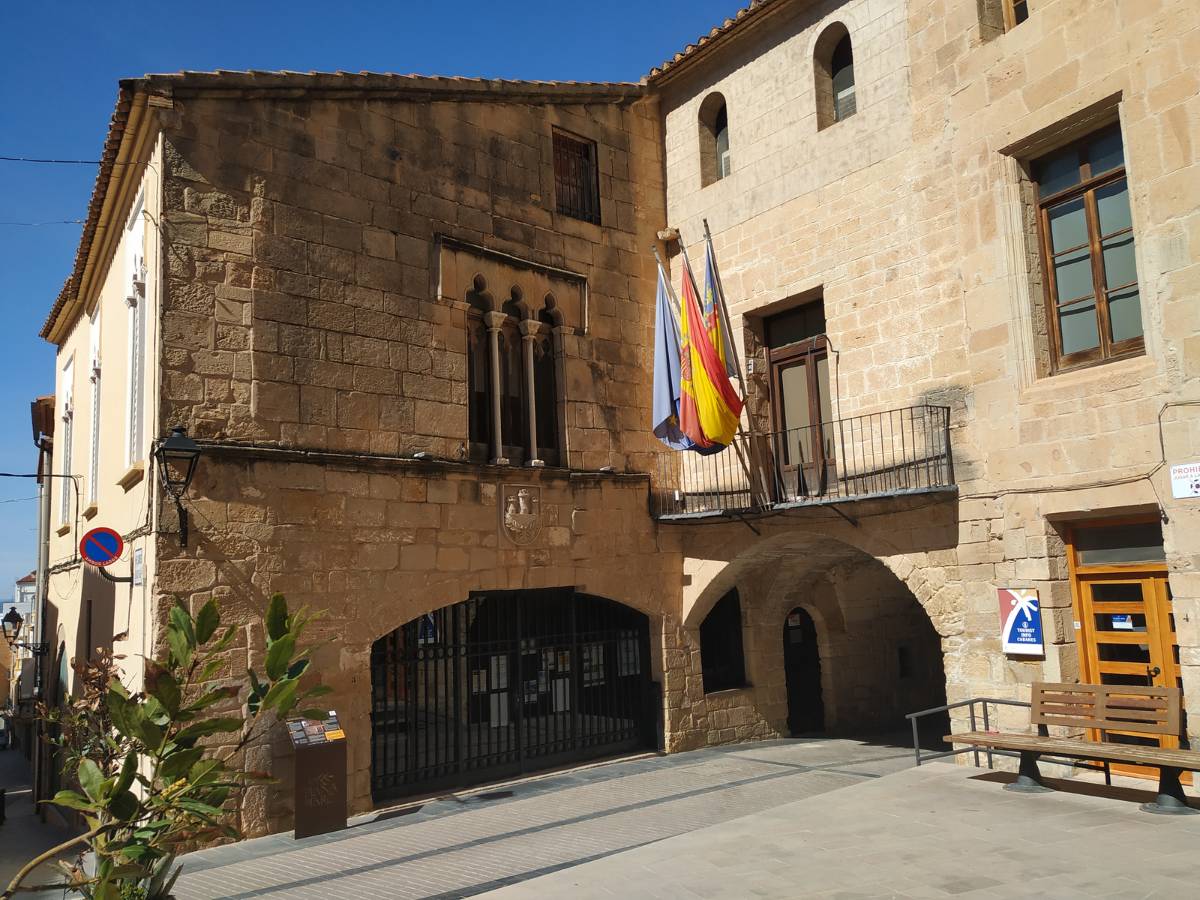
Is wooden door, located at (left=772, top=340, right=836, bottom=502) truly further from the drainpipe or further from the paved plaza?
the drainpipe

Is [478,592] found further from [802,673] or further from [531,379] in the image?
[802,673]

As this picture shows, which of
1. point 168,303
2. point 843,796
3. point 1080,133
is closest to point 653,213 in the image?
point 1080,133

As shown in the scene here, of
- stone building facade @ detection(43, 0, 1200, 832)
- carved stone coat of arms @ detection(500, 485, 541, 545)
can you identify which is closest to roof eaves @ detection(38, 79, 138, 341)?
stone building facade @ detection(43, 0, 1200, 832)

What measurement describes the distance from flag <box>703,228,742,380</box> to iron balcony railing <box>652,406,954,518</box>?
96cm

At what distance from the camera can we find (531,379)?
1070cm

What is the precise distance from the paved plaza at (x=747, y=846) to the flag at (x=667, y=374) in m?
3.68

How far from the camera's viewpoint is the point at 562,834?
24.8ft

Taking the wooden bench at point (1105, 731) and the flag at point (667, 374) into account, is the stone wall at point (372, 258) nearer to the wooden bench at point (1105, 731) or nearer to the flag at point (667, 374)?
the flag at point (667, 374)

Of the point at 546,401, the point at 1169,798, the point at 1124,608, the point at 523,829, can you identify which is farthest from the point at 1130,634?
the point at 546,401

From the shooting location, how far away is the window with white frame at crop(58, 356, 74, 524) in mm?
14539

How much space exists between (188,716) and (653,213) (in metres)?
10.3

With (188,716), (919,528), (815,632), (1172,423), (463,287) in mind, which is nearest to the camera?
(188,716)

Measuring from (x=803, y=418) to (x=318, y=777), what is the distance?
629 cm

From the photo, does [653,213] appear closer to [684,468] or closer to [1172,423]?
[684,468]
